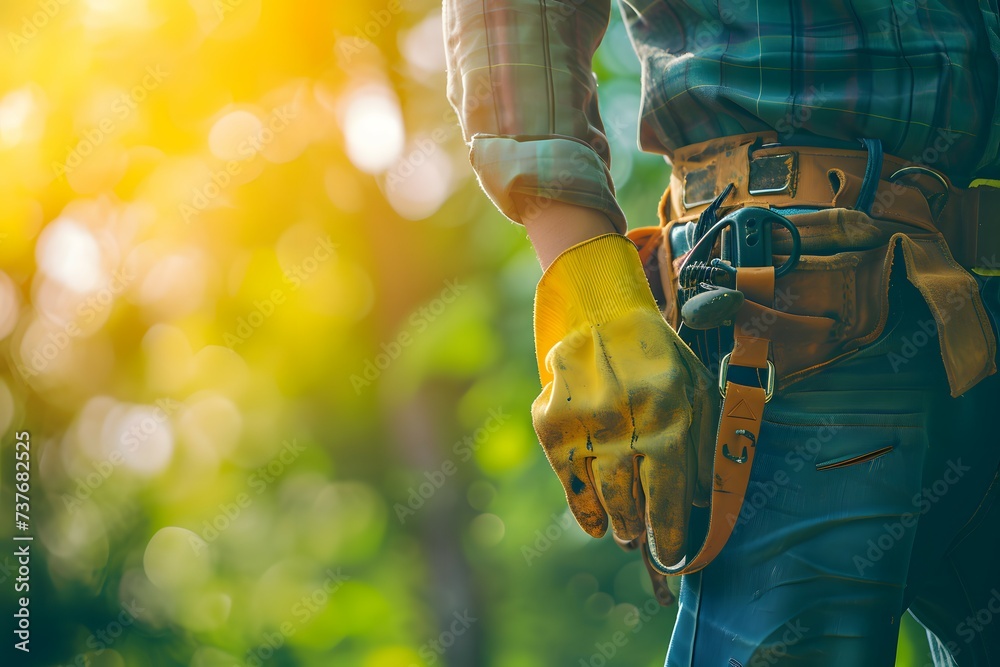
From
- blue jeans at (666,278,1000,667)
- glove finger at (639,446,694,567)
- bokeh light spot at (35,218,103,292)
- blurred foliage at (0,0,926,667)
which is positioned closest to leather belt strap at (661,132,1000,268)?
blue jeans at (666,278,1000,667)

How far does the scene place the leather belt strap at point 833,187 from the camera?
123cm

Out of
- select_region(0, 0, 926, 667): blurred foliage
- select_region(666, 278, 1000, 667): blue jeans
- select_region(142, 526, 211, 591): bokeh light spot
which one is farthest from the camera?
select_region(142, 526, 211, 591): bokeh light spot

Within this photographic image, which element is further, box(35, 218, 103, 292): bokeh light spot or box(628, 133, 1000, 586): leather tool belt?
box(35, 218, 103, 292): bokeh light spot

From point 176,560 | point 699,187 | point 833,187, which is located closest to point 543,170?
point 699,187

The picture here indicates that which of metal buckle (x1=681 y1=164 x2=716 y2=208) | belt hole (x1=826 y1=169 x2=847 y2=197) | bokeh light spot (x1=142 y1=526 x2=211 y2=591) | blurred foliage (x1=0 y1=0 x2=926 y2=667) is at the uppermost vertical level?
belt hole (x1=826 y1=169 x2=847 y2=197)

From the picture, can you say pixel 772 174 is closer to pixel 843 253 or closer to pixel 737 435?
pixel 843 253

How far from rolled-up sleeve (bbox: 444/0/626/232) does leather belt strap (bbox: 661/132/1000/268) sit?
0.14 m

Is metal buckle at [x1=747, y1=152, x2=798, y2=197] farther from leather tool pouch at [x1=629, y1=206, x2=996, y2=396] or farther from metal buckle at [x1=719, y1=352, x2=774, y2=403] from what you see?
metal buckle at [x1=719, y1=352, x2=774, y2=403]

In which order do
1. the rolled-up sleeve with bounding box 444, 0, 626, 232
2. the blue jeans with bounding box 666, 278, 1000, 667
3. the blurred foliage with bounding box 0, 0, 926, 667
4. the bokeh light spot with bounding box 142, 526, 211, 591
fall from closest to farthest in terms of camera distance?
the blue jeans with bounding box 666, 278, 1000, 667
the rolled-up sleeve with bounding box 444, 0, 626, 232
the blurred foliage with bounding box 0, 0, 926, 667
the bokeh light spot with bounding box 142, 526, 211, 591

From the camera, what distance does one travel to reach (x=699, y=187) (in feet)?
4.31

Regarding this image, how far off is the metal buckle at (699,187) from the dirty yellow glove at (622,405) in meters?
0.14

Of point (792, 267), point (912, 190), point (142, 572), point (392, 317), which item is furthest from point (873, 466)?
point (142, 572)

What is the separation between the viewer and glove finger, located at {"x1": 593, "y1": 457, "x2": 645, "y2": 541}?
1164 mm

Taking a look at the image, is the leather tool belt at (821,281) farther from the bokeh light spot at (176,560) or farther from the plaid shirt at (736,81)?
the bokeh light spot at (176,560)
